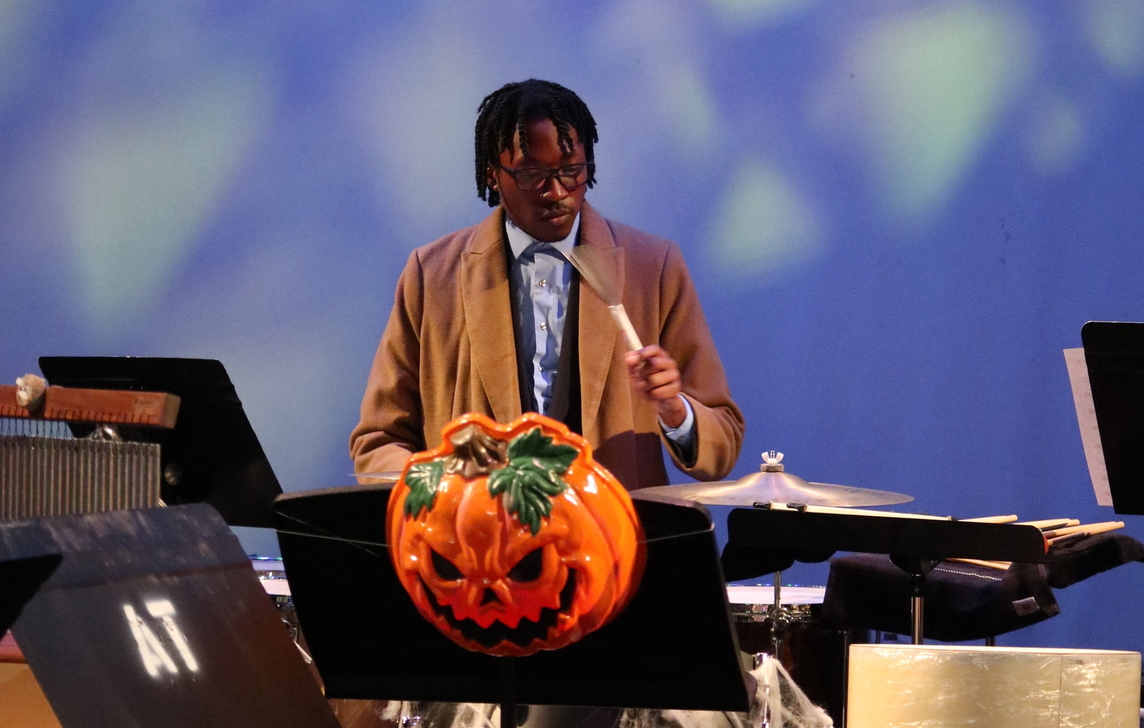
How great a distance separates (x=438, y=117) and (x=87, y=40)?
1069mm

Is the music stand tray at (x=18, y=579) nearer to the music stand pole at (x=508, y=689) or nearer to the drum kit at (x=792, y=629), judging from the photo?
the music stand pole at (x=508, y=689)

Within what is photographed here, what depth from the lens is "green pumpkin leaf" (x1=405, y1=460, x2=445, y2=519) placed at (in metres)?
1.06

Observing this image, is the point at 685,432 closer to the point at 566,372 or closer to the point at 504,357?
the point at 566,372

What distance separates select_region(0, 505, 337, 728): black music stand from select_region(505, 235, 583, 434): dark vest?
103cm

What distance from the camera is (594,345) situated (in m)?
2.27

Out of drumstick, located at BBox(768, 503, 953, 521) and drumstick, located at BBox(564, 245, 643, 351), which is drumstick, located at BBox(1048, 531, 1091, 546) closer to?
drumstick, located at BBox(768, 503, 953, 521)

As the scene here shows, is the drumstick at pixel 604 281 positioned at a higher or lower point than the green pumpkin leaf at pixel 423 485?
higher

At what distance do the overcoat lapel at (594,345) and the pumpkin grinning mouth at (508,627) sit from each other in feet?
3.76

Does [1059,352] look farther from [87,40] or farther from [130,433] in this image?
[87,40]

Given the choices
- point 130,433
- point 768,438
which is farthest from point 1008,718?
point 768,438

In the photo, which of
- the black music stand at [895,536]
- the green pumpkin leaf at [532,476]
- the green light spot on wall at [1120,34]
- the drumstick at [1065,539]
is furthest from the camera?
the green light spot on wall at [1120,34]

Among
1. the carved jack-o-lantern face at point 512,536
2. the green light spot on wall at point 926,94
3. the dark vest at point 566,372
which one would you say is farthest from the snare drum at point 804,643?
the carved jack-o-lantern face at point 512,536

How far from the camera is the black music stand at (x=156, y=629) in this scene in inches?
43.8

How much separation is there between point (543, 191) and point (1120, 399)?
101cm
